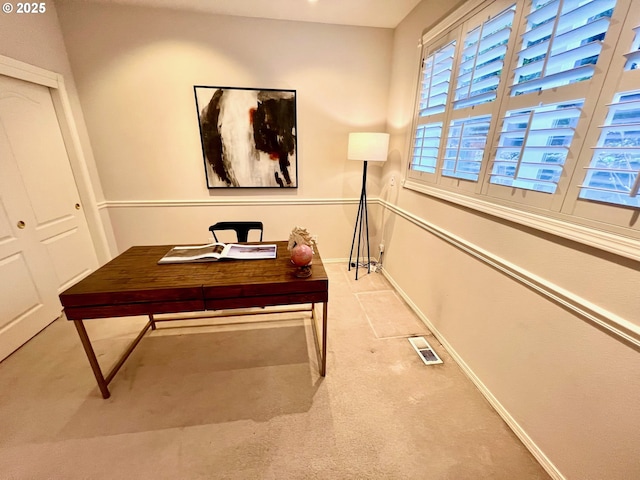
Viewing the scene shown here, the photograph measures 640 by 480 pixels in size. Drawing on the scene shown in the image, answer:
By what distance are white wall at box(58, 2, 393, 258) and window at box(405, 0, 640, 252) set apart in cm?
117

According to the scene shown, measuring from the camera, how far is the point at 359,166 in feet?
10.2

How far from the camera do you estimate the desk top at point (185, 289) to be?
4.34ft

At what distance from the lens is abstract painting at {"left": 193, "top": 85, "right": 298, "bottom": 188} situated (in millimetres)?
2648

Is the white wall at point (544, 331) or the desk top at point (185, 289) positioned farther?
the desk top at point (185, 289)

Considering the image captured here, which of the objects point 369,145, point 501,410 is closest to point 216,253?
point 369,145

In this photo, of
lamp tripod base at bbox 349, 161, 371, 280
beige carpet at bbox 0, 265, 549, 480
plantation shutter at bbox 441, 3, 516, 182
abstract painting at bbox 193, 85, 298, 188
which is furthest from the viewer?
lamp tripod base at bbox 349, 161, 371, 280

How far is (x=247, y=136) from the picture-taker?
2770mm

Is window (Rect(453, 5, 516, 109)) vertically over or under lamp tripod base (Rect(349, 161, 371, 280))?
over

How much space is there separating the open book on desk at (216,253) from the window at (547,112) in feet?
4.61

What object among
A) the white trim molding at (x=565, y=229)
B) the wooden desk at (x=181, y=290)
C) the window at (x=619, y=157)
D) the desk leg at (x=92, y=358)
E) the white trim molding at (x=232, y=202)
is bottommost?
the desk leg at (x=92, y=358)

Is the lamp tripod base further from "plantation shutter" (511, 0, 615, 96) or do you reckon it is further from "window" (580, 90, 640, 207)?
"window" (580, 90, 640, 207)

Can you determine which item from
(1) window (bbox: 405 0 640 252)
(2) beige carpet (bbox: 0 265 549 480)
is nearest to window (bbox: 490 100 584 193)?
(1) window (bbox: 405 0 640 252)

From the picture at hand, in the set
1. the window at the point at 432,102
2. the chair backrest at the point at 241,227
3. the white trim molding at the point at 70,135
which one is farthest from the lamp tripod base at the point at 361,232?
the white trim molding at the point at 70,135

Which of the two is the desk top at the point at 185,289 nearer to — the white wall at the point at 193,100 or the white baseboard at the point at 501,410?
the white baseboard at the point at 501,410
